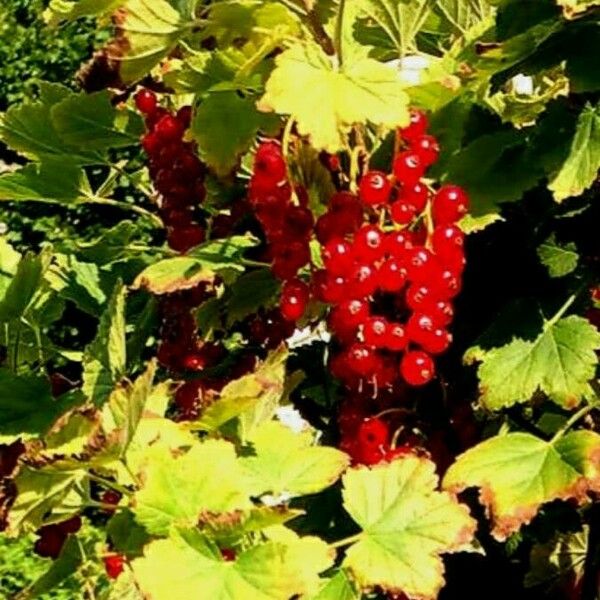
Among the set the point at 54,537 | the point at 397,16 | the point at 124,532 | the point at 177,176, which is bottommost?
the point at 54,537

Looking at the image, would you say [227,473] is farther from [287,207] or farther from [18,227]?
[18,227]

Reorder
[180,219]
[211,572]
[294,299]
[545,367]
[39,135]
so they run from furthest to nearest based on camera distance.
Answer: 1. [39,135]
2. [180,219]
3. [545,367]
4. [294,299]
5. [211,572]

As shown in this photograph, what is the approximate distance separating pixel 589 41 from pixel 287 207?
1.13ft

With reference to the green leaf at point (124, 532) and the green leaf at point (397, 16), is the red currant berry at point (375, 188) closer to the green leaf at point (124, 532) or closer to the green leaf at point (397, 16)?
the green leaf at point (397, 16)

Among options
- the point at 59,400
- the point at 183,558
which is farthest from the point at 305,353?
the point at 183,558

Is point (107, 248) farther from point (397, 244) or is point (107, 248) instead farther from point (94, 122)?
point (397, 244)

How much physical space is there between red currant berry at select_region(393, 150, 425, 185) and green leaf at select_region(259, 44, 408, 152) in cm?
4

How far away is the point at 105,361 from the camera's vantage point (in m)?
1.50

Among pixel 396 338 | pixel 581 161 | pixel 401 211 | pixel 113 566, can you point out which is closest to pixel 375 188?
pixel 401 211

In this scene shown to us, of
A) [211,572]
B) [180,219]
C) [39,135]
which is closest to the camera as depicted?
[211,572]

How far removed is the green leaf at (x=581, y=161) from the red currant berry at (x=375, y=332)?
21cm

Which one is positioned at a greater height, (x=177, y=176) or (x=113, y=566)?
(x=177, y=176)

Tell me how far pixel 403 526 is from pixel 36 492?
1.06 ft

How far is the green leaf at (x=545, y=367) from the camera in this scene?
1.56m
